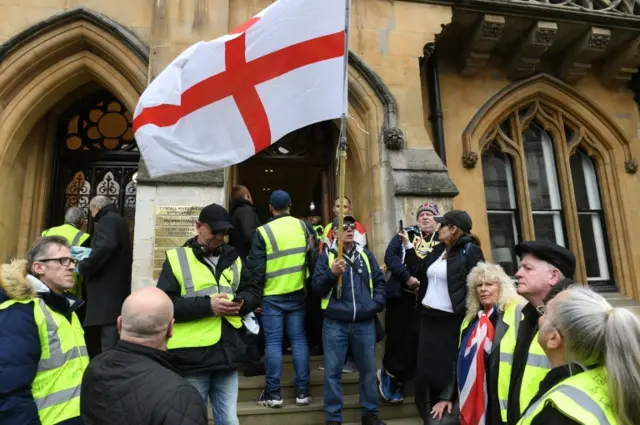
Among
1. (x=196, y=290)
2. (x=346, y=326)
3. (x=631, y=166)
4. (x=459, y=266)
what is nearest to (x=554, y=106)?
(x=631, y=166)

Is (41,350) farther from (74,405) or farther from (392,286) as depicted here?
(392,286)

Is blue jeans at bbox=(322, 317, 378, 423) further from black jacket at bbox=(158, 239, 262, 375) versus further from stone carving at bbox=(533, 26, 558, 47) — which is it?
stone carving at bbox=(533, 26, 558, 47)

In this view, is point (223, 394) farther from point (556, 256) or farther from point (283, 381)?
point (556, 256)

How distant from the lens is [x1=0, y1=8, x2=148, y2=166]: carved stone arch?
5.33m

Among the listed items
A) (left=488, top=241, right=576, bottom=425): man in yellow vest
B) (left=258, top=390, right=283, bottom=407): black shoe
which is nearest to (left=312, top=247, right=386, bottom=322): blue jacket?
(left=258, top=390, right=283, bottom=407): black shoe

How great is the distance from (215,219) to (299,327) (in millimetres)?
1410

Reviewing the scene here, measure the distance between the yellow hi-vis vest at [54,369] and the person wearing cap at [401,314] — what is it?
2671mm

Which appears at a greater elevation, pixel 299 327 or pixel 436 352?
pixel 299 327

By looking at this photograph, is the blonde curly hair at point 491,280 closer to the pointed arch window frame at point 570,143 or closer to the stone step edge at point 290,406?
the stone step edge at point 290,406

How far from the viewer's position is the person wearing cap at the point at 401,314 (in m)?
4.04

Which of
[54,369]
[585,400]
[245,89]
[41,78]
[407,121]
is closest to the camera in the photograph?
[585,400]

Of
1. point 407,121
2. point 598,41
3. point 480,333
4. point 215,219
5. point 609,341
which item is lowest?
point 480,333

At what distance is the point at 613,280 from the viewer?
7438 millimetres

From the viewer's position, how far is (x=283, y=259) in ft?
12.5
